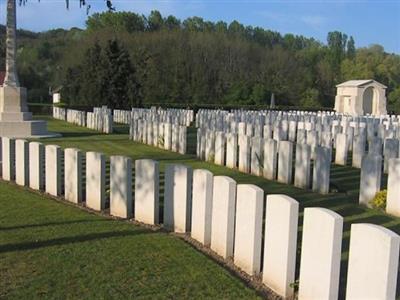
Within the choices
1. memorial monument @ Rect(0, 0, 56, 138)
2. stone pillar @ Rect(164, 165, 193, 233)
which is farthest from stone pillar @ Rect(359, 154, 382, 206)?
memorial monument @ Rect(0, 0, 56, 138)

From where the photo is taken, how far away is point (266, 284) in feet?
15.0

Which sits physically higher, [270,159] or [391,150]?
[391,150]

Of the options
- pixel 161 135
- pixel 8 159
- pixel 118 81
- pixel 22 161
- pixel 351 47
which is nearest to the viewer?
pixel 22 161

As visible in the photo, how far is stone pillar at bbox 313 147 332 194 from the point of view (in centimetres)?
917

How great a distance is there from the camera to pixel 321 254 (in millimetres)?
3949

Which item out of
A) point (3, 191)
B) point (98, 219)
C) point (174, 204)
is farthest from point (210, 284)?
point (3, 191)

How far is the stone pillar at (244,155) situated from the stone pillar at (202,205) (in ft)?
18.6

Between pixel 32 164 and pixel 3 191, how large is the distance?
2.15 ft

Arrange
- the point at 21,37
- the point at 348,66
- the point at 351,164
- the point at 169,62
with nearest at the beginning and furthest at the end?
the point at 351,164 → the point at 169,62 → the point at 348,66 → the point at 21,37

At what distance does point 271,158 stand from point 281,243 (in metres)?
6.08

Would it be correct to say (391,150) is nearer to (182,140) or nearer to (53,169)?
(182,140)

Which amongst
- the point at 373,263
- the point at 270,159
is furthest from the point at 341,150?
the point at 373,263

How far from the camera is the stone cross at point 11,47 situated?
61.6ft

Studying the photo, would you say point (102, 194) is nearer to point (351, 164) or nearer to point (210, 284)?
point (210, 284)
